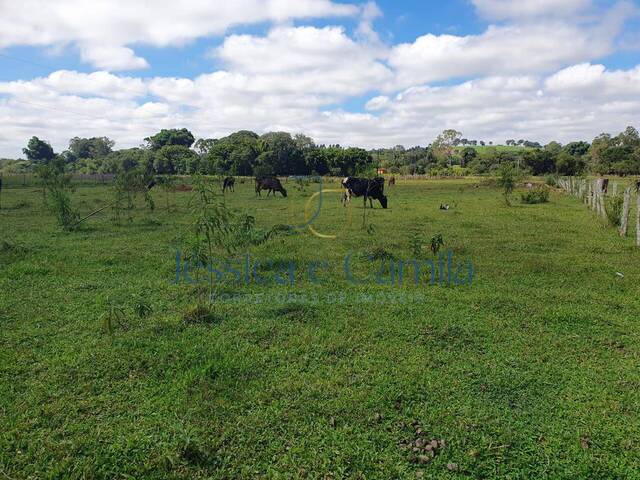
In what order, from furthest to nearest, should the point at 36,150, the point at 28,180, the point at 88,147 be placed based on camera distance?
the point at 88,147 → the point at 36,150 → the point at 28,180

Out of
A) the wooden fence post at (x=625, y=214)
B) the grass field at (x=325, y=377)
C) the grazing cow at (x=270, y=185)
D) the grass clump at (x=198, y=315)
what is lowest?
the grass field at (x=325, y=377)

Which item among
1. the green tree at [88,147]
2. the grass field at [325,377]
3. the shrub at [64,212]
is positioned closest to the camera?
the grass field at [325,377]

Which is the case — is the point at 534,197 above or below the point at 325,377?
above

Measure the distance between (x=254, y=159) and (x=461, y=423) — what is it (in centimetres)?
4811

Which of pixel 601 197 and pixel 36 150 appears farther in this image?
pixel 36 150

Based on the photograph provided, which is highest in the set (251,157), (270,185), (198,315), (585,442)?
(251,157)

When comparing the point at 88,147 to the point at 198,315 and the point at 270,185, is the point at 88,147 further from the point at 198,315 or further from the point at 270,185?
the point at 198,315

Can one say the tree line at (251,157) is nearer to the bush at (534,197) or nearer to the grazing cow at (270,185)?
the grazing cow at (270,185)

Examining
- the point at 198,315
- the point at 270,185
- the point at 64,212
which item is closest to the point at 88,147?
the point at 270,185

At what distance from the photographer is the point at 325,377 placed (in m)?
4.31

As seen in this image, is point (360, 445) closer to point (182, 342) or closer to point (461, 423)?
point (461, 423)

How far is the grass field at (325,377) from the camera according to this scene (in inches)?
127

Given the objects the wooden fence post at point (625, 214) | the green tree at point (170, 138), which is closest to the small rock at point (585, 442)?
the wooden fence post at point (625, 214)

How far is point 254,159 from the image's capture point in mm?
49500
